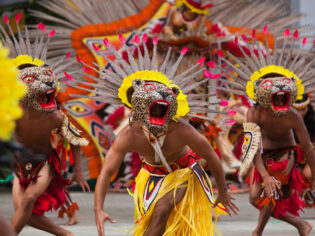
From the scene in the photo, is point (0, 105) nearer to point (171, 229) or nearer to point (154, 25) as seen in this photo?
point (171, 229)

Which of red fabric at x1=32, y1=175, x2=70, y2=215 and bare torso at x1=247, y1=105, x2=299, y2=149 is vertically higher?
bare torso at x1=247, y1=105, x2=299, y2=149

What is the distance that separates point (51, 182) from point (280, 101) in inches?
69.5

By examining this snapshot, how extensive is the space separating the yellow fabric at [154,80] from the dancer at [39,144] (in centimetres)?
62

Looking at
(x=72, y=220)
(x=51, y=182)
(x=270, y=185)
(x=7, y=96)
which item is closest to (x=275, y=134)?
(x=270, y=185)

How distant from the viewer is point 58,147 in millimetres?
4855

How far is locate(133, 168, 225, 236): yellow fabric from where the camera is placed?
398 cm

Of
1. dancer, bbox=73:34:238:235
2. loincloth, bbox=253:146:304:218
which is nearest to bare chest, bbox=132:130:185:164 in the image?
dancer, bbox=73:34:238:235

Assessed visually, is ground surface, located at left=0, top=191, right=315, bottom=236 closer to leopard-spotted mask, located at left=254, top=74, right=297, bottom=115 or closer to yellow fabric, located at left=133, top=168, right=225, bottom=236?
yellow fabric, located at left=133, top=168, right=225, bottom=236

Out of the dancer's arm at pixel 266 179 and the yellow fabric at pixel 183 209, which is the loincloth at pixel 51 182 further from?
the dancer's arm at pixel 266 179

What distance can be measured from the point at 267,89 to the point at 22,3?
17.4 feet

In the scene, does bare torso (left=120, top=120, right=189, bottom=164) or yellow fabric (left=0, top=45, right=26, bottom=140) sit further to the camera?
bare torso (left=120, top=120, right=189, bottom=164)

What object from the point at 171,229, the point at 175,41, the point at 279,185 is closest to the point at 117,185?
the point at 175,41

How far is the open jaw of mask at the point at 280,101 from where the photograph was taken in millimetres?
4707

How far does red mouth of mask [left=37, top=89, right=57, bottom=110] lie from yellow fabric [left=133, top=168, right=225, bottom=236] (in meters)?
0.84
